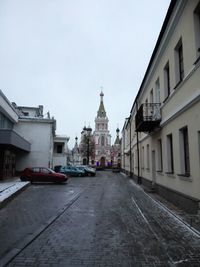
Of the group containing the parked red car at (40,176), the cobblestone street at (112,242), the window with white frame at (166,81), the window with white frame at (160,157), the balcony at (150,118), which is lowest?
the cobblestone street at (112,242)

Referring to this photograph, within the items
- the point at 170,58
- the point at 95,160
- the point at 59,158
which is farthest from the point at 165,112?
the point at 95,160

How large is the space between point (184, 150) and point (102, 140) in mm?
69608

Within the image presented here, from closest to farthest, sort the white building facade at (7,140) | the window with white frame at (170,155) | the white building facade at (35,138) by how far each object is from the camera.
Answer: the window with white frame at (170,155)
the white building facade at (7,140)
the white building facade at (35,138)

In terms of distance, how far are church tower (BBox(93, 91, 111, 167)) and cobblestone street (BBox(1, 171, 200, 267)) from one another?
67.4 meters

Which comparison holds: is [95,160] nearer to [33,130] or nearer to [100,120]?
[100,120]

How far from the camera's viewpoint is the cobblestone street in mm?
4098

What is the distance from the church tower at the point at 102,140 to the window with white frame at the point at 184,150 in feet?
219

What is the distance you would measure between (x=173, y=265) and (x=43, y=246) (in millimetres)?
2737

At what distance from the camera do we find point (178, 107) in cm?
870

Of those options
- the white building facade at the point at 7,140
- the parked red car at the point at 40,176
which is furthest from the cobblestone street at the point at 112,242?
the parked red car at the point at 40,176

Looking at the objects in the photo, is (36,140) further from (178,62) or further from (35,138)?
(178,62)

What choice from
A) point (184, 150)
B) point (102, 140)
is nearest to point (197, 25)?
point (184, 150)

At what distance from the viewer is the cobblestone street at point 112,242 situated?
13.4 feet

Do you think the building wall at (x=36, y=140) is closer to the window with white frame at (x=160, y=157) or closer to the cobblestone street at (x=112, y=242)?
the window with white frame at (x=160, y=157)
